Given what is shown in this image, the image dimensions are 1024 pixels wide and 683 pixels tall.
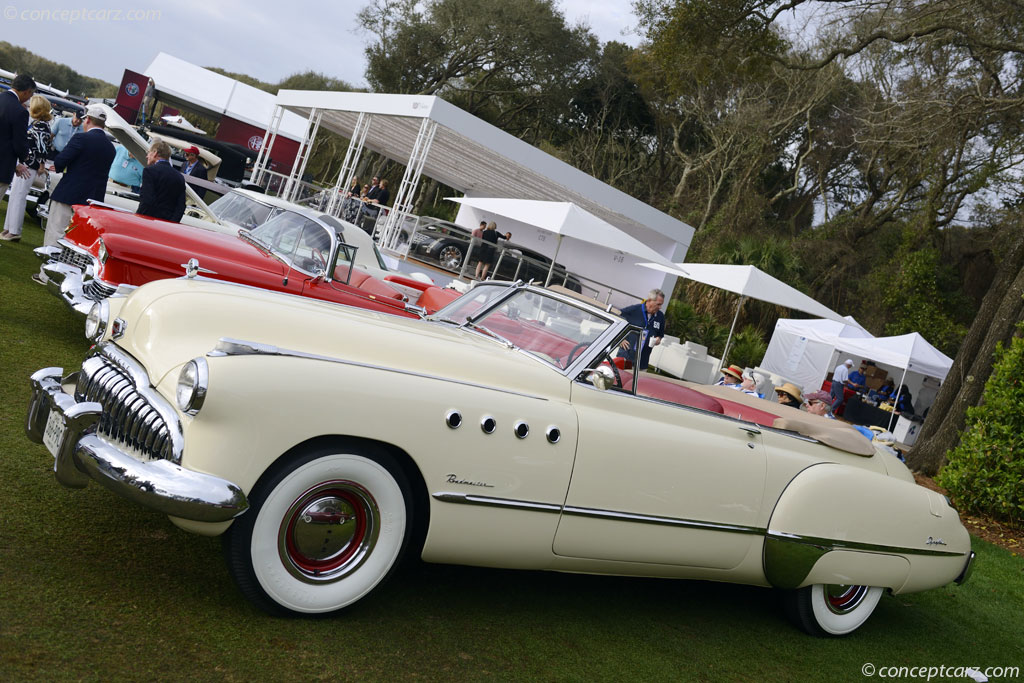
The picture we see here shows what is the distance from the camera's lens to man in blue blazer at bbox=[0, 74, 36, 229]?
7254 millimetres

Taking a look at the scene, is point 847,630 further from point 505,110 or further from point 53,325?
point 505,110

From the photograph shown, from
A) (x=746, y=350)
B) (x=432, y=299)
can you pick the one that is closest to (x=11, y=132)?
(x=432, y=299)

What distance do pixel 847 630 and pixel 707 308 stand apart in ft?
76.7

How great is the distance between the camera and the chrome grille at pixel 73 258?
7026 mm

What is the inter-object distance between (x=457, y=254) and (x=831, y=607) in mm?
13264

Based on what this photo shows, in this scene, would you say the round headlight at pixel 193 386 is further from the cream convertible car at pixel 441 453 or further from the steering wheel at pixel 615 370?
the steering wheel at pixel 615 370

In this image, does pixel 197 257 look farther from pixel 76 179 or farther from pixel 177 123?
pixel 177 123

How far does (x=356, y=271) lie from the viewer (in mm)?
8773

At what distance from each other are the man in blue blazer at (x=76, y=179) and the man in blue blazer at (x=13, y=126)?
93 cm

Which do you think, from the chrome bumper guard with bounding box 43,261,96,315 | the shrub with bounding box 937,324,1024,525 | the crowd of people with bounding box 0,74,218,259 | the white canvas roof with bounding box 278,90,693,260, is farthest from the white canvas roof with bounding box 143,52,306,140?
the shrub with bounding box 937,324,1024,525

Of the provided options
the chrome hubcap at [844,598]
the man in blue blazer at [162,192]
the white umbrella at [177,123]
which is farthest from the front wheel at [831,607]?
the white umbrella at [177,123]

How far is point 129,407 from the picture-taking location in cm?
321

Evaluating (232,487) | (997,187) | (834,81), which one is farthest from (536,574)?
(834,81)

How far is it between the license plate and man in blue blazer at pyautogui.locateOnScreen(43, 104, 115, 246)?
18.8 feet
